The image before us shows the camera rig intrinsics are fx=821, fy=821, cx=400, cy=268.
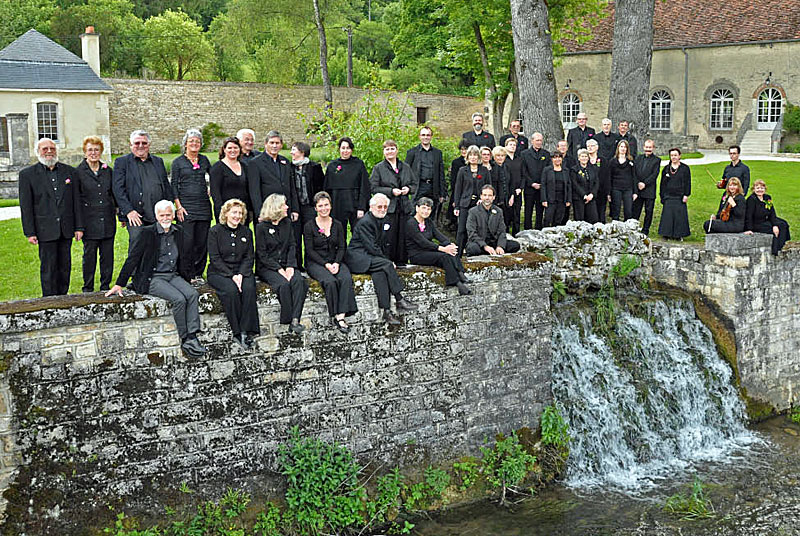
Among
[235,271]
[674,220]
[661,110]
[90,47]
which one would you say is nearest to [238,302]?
[235,271]

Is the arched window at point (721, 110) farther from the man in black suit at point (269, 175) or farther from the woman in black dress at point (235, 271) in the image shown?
the woman in black dress at point (235, 271)

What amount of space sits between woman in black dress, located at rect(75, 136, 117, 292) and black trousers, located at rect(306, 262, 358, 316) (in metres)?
2.24

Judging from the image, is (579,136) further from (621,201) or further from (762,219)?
(762,219)

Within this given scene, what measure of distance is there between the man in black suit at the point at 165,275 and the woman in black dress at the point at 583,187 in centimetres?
651

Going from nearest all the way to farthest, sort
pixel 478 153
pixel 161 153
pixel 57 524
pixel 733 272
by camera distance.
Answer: pixel 57 524
pixel 478 153
pixel 733 272
pixel 161 153

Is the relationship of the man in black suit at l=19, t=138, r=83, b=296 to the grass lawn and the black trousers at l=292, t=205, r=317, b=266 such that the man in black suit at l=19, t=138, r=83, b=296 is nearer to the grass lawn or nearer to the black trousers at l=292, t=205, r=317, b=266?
the grass lawn

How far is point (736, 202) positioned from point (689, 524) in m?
5.43

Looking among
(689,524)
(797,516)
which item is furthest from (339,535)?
(797,516)

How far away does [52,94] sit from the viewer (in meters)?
26.5

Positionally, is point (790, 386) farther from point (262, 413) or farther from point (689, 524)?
point (262, 413)

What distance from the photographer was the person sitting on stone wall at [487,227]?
32.8ft

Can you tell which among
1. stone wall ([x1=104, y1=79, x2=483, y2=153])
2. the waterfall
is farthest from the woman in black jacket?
stone wall ([x1=104, y1=79, x2=483, y2=153])

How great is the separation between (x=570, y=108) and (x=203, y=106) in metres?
16.0

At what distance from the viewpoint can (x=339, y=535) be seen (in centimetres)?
800
